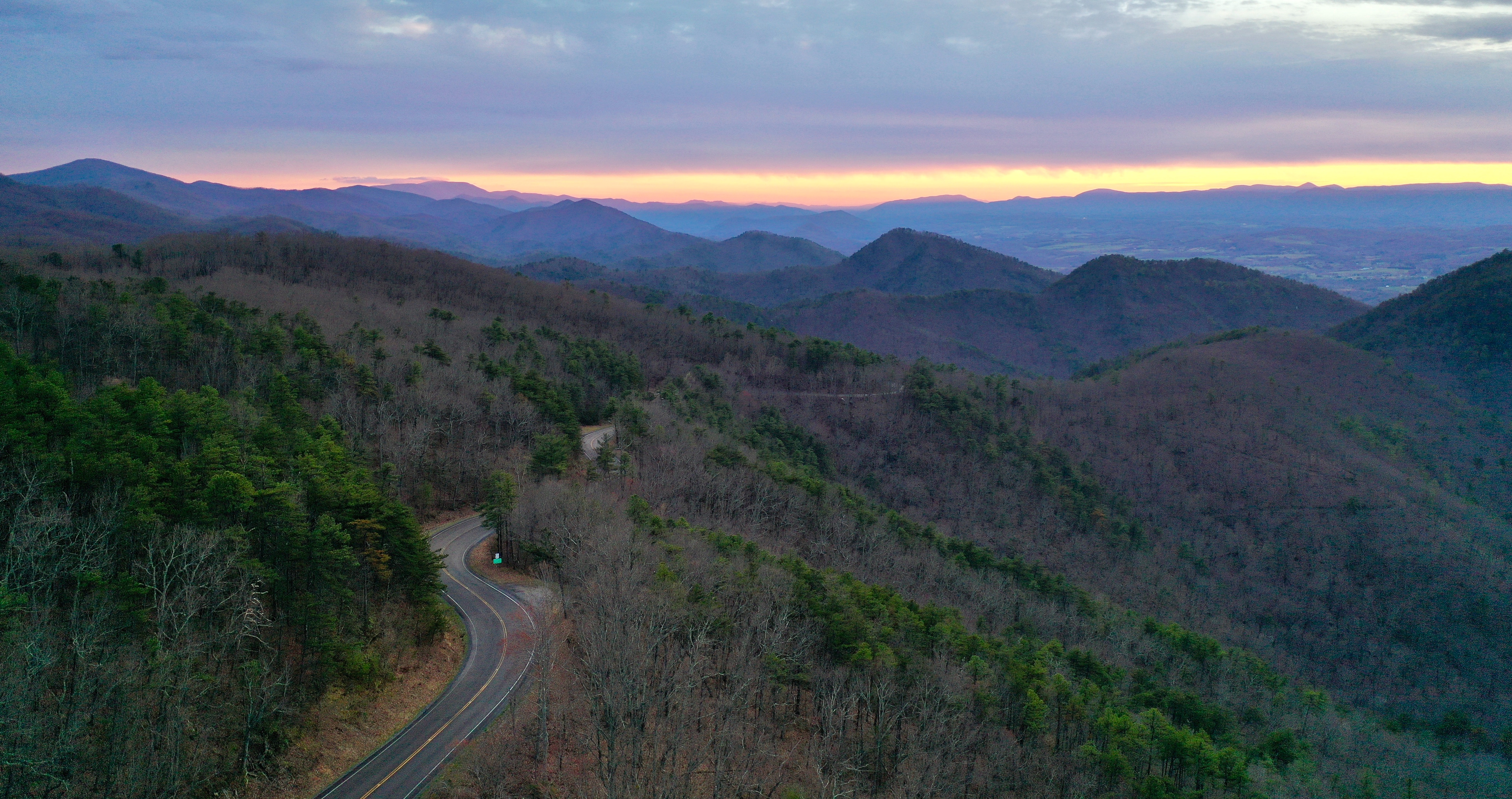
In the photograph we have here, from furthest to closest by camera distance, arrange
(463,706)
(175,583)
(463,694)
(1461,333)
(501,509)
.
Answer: (1461,333) < (501,509) < (463,694) < (463,706) < (175,583)

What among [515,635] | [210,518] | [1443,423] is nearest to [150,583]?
[210,518]

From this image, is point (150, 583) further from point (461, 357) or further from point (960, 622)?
point (461, 357)

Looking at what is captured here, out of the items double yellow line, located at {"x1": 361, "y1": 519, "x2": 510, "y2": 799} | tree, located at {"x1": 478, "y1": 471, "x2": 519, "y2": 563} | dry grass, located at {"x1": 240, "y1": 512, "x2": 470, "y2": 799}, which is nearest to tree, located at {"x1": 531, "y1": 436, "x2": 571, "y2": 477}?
tree, located at {"x1": 478, "y1": 471, "x2": 519, "y2": 563}

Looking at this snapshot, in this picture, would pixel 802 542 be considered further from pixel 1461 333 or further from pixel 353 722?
pixel 1461 333

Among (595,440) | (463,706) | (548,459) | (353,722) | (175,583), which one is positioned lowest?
(463,706)

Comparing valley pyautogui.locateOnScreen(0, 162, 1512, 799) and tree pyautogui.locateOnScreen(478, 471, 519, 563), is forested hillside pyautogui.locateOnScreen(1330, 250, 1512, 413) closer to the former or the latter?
valley pyautogui.locateOnScreen(0, 162, 1512, 799)

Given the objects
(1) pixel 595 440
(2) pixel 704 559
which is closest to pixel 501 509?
(2) pixel 704 559
